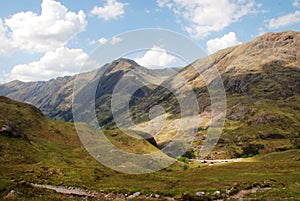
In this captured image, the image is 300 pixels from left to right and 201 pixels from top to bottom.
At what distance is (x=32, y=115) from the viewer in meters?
124

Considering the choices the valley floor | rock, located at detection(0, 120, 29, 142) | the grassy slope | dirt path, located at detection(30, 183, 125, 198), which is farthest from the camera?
rock, located at detection(0, 120, 29, 142)

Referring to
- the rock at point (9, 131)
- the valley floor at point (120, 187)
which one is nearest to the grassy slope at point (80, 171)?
the valley floor at point (120, 187)

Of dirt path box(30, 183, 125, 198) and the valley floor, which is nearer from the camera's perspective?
the valley floor

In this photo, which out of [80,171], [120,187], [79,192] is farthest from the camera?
[80,171]

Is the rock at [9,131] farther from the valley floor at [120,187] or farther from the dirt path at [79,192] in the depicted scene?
the dirt path at [79,192]

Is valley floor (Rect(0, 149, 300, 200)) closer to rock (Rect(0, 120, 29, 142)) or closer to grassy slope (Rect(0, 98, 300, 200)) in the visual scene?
grassy slope (Rect(0, 98, 300, 200))

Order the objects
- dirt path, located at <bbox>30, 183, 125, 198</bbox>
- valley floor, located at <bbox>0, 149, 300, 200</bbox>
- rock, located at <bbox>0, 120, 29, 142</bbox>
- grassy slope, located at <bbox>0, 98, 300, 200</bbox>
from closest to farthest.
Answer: valley floor, located at <bbox>0, 149, 300, 200</bbox>
dirt path, located at <bbox>30, 183, 125, 198</bbox>
grassy slope, located at <bbox>0, 98, 300, 200</bbox>
rock, located at <bbox>0, 120, 29, 142</bbox>

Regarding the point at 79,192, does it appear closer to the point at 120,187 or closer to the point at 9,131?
the point at 120,187

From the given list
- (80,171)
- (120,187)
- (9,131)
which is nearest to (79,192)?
(120,187)

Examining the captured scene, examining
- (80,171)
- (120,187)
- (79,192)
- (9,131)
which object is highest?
(9,131)

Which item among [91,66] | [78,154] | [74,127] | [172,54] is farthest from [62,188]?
[74,127]

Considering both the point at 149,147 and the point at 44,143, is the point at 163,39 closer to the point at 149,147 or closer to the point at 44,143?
the point at 44,143

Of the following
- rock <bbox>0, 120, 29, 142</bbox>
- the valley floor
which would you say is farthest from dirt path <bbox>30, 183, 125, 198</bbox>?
rock <bbox>0, 120, 29, 142</bbox>

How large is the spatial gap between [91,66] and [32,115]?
85690 mm
